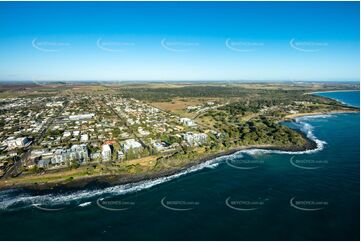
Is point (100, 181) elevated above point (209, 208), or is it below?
above

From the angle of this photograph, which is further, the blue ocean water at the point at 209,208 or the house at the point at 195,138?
the house at the point at 195,138

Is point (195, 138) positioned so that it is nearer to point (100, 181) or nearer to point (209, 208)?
point (100, 181)

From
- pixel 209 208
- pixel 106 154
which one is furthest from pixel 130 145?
pixel 209 208

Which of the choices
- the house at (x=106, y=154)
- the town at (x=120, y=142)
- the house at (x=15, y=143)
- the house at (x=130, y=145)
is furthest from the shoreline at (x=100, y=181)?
the house at (x=15, y=143)

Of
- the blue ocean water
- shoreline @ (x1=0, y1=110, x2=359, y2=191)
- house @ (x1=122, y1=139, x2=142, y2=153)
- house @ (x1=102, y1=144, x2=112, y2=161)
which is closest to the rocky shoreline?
shoreline @ (x1=0, y1=110, x2=359, y2=191)

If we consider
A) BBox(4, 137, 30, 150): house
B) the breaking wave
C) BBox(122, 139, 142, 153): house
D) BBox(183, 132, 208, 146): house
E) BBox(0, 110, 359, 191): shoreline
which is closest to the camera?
the breaking wave

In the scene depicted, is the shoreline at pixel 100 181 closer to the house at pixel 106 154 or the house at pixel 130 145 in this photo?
the house at pixel 106 154

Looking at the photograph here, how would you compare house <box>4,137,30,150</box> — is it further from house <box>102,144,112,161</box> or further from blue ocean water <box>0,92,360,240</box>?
blue ocean water <box>0,92,360,240</box>

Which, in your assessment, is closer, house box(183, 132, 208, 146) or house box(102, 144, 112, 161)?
house box(102, 144, 112, 161)

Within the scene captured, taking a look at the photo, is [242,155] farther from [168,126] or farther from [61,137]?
[61,137]
